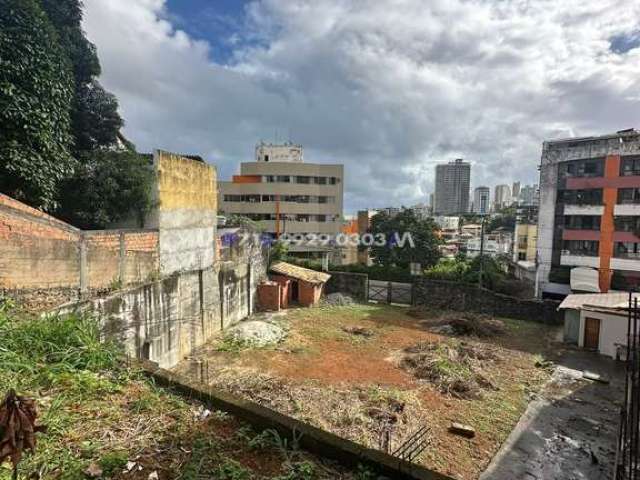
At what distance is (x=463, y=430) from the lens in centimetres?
703

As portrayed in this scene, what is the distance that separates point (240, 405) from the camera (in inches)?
137

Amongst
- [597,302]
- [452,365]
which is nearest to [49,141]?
[452,365]

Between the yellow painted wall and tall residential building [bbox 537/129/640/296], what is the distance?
71.5ft

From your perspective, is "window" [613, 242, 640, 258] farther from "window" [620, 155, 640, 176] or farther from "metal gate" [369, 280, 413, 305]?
"metal gate" [369, 280, 413, 305]

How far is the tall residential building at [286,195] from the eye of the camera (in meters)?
35.0

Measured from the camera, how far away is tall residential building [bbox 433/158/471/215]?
94.9 meters

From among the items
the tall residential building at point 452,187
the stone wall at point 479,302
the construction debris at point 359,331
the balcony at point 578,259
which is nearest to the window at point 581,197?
the balcony at point 578,259

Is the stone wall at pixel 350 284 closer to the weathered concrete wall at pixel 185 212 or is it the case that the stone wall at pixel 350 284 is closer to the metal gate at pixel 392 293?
the metal gate at pixel 392 293

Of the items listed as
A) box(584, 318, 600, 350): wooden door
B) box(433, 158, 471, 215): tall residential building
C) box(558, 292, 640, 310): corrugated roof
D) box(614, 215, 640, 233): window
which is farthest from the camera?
box(433, 158, 471, 215): tall residential building

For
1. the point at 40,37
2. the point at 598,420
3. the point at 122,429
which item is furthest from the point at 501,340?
the point at 40,37

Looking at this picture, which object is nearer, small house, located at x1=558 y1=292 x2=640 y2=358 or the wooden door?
small house, located at x1=558 y1=292 x2=640 y2=358

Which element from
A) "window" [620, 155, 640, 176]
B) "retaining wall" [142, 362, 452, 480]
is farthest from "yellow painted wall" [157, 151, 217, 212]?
"window" [620, 155, 640, 176]

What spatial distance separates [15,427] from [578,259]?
27.4 metres

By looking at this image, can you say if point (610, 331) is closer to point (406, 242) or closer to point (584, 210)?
point (584, 210)
